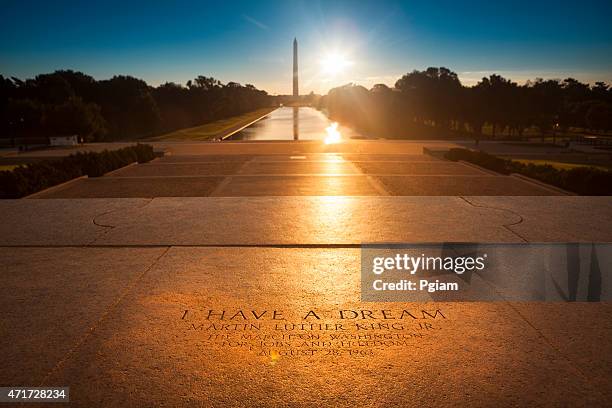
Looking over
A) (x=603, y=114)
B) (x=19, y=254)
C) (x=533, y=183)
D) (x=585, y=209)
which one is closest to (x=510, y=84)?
(x=603, y=114)

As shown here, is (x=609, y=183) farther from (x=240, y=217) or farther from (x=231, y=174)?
(x=231, y=174)

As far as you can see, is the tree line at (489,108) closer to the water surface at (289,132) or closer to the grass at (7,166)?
the water surface at (289,132)

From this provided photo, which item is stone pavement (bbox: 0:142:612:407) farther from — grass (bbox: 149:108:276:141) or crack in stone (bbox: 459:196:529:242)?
grass (bbox: 149:108:276:141)

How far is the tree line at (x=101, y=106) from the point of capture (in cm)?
4688

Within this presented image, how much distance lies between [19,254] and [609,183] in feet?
59.2

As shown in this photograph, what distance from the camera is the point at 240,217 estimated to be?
12.2 m

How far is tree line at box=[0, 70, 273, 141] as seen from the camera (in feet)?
154

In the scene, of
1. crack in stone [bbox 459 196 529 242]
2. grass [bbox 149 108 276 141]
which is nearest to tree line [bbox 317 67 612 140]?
grass [bbox 149 108 276 141]

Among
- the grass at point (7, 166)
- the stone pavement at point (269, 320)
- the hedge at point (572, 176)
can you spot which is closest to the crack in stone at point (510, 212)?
the stone pavement at point (269, 320)

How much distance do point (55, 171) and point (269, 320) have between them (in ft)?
52.3

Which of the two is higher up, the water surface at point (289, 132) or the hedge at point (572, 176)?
the water surface at point (289, 132)

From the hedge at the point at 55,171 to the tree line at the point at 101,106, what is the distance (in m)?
23.8

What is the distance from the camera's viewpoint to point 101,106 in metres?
82.2

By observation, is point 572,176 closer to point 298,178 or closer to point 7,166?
point 298,178
